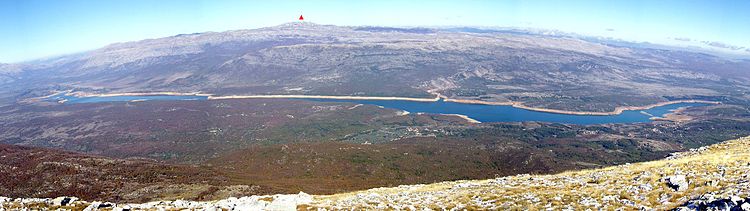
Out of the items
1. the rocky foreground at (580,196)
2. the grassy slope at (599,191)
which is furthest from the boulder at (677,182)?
the grassy slope at (599,191)

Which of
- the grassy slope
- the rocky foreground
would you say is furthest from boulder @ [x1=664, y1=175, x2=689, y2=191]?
the grassy slope

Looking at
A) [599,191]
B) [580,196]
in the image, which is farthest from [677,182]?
[580,196]

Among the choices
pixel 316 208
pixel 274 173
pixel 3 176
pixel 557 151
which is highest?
pixel 316 208

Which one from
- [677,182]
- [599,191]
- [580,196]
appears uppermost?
[677,182]

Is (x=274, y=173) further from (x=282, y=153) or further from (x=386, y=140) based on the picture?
(x=386, y=140)

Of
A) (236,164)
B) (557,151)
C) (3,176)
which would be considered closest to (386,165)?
(236,164)

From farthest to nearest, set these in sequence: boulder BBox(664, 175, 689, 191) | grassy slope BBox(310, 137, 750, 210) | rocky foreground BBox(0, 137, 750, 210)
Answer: boulder BBox(664, 175, 689, 191) < grassy slope BBox(310, 137, 750, 210) < rocky foreground BBox(0, 137, 750, 210)

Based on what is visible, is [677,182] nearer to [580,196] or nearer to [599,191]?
[599,191]

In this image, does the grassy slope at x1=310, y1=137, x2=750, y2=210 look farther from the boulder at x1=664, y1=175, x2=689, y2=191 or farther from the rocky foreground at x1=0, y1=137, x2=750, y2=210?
the boulder at x1=664, y1=175, x2=689, y2=191

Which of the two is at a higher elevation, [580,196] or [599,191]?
[599,191]

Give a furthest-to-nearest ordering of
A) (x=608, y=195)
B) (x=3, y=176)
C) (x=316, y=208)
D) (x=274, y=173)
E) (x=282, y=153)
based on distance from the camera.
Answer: (x=282, y=153) < (x=274, y=173) < (x=3, y=176) < (x=316, y=208) < (x=608, y=195)

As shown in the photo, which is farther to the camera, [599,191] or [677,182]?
[599,191]
